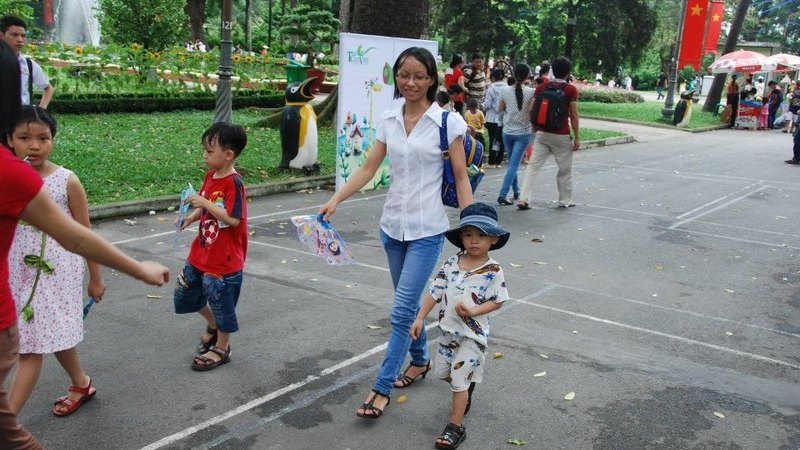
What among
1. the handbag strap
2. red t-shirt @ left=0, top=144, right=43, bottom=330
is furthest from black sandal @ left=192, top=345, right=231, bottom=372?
red t-shirt @ left=0, top=144, right=43, bottom=330

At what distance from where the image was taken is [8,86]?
2.27m

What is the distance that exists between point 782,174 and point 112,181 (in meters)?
13.0

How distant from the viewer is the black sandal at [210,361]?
4809 millimetres

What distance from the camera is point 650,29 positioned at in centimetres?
3186

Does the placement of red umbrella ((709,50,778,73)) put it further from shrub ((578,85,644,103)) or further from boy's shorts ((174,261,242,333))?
boy's shorts ((174,261,242,333))

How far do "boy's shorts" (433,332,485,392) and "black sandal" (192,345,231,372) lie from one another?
159 cm

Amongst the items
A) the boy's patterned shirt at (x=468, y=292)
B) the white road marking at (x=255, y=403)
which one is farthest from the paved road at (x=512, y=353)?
the boy's patterned shirt at (x=468, y=292)

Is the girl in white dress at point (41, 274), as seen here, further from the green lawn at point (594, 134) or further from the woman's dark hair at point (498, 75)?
the green lawn at point (594, 134)

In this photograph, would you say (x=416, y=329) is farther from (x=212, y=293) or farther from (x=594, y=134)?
(x=594, y=134)

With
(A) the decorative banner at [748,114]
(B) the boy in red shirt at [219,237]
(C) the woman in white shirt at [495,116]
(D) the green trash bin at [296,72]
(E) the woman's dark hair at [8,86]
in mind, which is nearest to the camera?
(E) the woman's dark hair at [8,86]

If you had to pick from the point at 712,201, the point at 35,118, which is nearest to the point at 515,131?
the point at 712,201

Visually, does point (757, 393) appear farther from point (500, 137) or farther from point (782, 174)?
point (782, 174)

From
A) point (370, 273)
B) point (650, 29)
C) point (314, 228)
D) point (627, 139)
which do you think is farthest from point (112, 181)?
point (650, 29)

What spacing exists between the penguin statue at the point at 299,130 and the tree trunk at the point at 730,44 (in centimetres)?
2603
